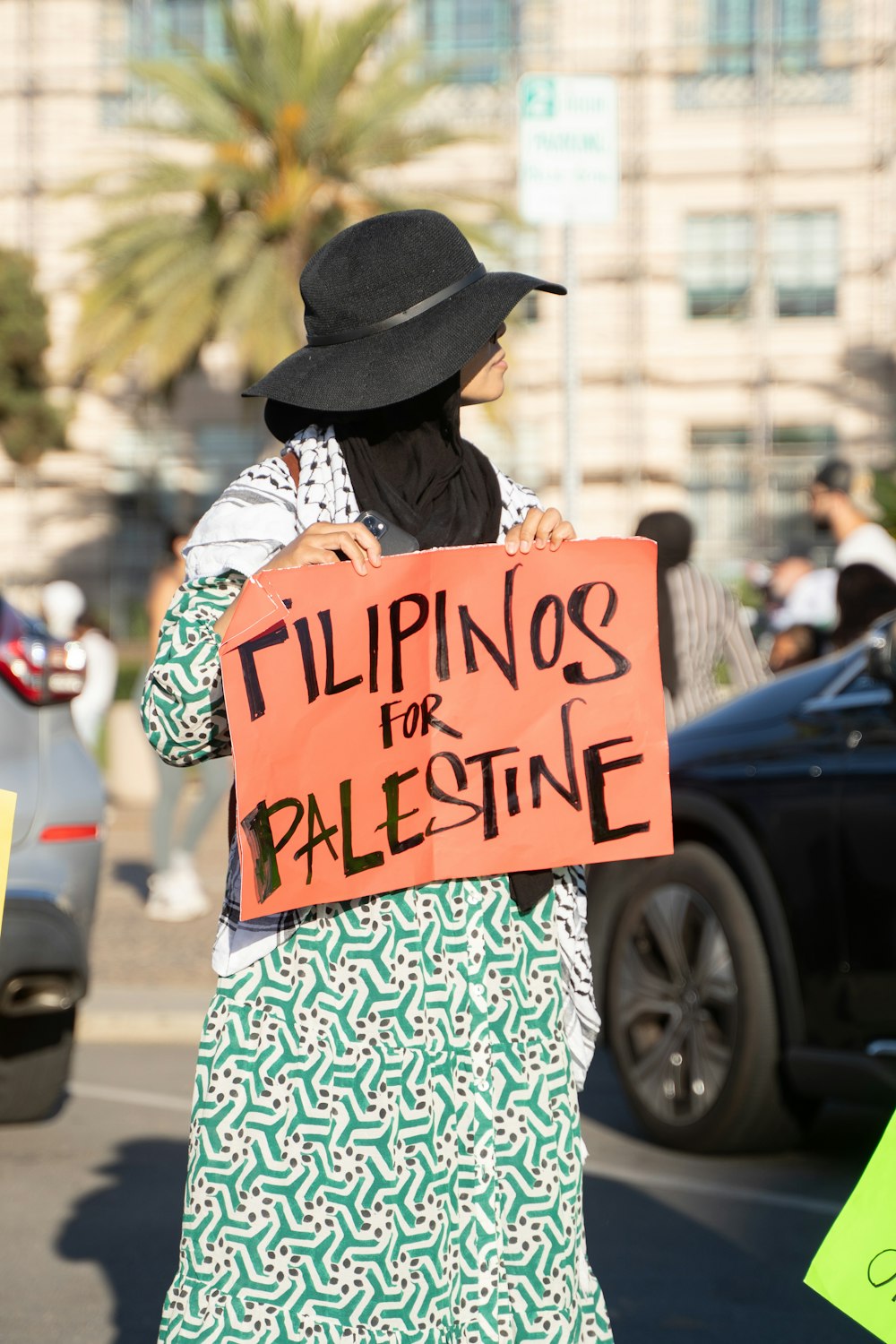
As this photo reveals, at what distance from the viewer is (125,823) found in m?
15.3

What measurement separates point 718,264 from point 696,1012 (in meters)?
31.8

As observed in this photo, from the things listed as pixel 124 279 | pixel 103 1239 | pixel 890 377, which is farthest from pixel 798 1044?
pixel 890 377

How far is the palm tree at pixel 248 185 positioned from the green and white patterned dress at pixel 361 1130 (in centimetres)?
2221

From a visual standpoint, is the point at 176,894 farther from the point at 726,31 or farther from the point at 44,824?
the point at 726,31

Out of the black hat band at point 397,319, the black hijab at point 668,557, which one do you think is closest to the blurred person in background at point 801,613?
the black hijab at point 668,557

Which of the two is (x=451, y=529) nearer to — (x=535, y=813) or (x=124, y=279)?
(x=535, y=813)

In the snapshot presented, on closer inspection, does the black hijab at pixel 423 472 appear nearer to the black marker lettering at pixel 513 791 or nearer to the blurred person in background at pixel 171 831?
the black marker lettering at pixel 513 791

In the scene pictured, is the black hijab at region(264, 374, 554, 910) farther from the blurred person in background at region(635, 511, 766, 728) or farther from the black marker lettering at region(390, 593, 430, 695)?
the blurred person in background at region(635, 511, 766, 728)

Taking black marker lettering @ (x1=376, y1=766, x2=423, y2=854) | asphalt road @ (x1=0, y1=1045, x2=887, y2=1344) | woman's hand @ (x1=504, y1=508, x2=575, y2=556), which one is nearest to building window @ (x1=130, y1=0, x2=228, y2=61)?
asphalt road @ (x1=0, y1=1045, x2=887, y2=1344)

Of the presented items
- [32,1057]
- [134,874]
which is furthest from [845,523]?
[134,874]

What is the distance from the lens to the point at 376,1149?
8.27 feet

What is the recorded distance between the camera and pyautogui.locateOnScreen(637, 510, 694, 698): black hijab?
6.76 m

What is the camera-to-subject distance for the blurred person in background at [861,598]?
23.4 feet

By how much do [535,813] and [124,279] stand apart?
76.8ft
